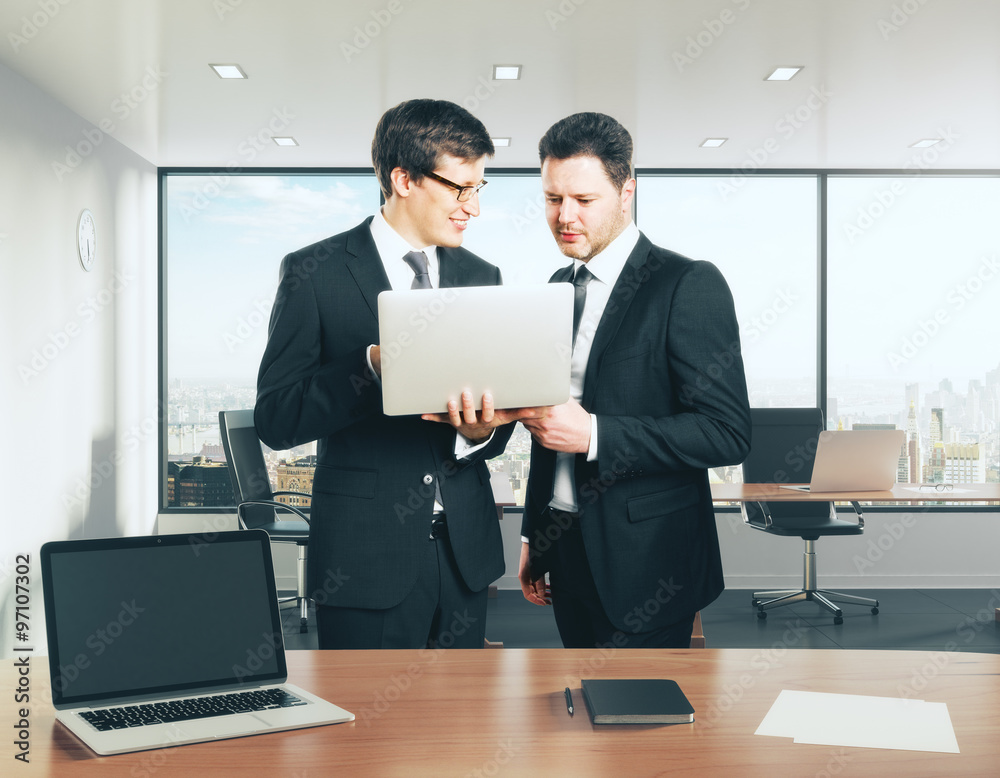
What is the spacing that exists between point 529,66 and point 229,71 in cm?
139

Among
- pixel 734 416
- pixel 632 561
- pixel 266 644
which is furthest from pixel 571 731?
pixel 734 416

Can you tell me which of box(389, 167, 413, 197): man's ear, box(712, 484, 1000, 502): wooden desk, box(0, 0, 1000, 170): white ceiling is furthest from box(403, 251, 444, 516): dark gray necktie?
box(712, 484, 1000, 502): wooden desk

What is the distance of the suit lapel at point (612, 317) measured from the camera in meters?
1.63

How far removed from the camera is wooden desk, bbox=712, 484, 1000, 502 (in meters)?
4.02

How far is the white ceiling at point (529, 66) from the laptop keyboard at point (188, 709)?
2.76 metres

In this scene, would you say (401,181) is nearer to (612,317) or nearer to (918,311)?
(612,317)

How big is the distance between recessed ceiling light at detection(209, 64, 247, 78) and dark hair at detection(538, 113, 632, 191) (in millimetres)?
2614

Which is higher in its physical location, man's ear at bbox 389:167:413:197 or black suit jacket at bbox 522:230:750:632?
man's ear at bbox 389:167:413:197

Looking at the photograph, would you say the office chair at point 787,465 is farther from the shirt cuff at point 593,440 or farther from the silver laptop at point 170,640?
the silver laptop at point 170,640

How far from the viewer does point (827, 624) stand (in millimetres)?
4660

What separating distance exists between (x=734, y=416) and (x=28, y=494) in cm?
359

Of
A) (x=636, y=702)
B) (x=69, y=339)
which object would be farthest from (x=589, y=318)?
(x=69, y=339)

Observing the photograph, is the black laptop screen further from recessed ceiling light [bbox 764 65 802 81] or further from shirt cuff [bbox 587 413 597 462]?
recessed ceiling light [bbox 764 65 802 81]

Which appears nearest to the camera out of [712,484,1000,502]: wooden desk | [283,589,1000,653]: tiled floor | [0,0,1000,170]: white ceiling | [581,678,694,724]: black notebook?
[581,678,694,724]: black notebook
